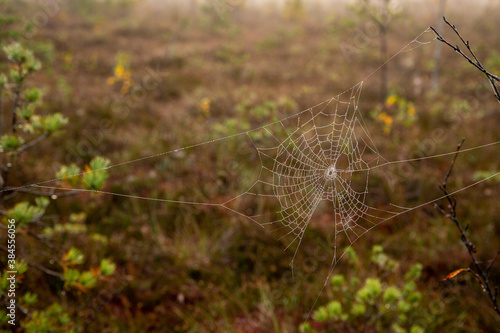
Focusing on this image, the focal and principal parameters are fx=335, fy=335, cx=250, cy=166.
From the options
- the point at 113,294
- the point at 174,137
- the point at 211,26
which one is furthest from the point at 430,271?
the point at 211,26

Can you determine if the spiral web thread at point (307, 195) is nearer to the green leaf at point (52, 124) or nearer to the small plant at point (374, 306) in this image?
the small plant at point (374, 306)

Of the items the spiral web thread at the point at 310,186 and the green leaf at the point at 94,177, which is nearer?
the green leaf at the point at 94,177

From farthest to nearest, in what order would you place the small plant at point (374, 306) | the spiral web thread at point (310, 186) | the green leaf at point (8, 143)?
the spiral web thread at point (310, 186) < the small plant at point (374, 306) < the green leaf at point (8, 143)

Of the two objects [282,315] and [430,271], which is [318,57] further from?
[282,315]

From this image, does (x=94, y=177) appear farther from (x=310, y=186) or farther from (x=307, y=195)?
(x=310, y=186)

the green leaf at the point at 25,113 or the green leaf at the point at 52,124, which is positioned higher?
the green leaf at the point at 25,113

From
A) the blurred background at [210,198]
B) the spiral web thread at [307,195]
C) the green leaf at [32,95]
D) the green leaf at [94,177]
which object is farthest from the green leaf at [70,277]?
the spiral web thread at [307,195]

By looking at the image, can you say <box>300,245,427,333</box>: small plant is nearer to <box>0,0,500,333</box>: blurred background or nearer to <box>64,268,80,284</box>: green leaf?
<box>0,0,500,333</box>: blurred background

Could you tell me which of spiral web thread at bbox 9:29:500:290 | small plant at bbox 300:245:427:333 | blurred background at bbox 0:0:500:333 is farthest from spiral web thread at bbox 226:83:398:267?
small plant at bbox 300:245:427:333

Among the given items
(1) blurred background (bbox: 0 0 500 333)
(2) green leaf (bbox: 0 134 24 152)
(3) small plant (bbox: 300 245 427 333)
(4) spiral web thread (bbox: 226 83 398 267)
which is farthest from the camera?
(4) spiral web thread (bbox: 226 83 398 267)
